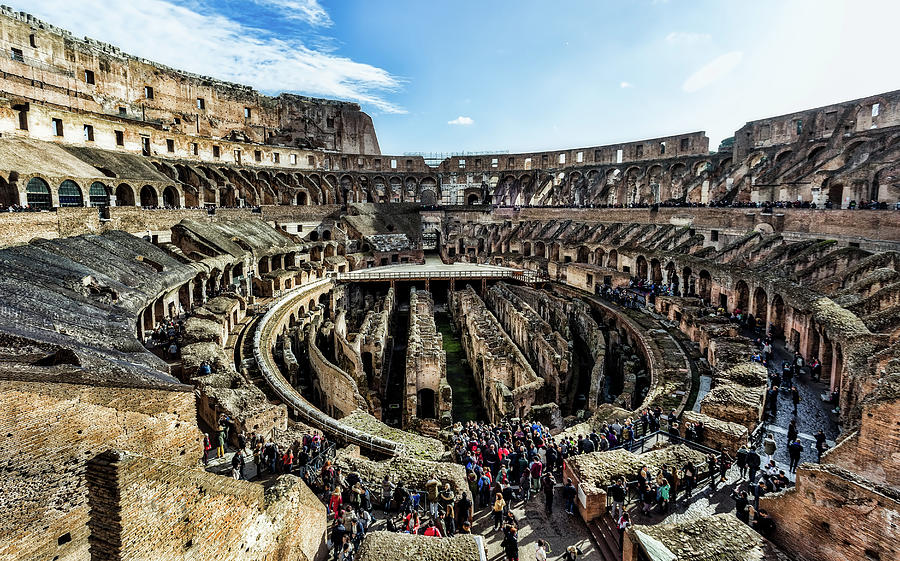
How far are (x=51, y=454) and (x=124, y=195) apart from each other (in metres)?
29.7

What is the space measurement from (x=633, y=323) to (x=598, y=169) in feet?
103

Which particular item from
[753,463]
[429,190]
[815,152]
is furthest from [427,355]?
[429,190]

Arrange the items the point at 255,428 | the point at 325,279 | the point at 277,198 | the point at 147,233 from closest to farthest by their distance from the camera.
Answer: the point at 255,428 < the point at 147,233 < the point at 325,279 < the point at 277,198

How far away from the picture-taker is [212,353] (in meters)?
15.4

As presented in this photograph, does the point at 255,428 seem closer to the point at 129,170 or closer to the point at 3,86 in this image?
the point at 129,170

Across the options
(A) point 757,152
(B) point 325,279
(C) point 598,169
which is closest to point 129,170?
(B) point 325,279

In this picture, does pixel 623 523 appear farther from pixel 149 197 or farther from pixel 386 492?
pixel 149 197

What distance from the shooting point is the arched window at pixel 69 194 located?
24.4 m

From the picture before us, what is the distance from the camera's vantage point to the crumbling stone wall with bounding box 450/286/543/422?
52.1 feet

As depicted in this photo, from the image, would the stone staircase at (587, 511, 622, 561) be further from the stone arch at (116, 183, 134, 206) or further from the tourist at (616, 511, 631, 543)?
the stone arch at (116, 183, 134, 206)

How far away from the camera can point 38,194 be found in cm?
2286

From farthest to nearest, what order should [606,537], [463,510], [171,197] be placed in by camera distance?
[171,197], [463,510], [606,537]

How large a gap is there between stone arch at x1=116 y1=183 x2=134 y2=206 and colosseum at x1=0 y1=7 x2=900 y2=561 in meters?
0.15

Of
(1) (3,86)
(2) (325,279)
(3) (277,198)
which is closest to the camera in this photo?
(1) (3,86)
